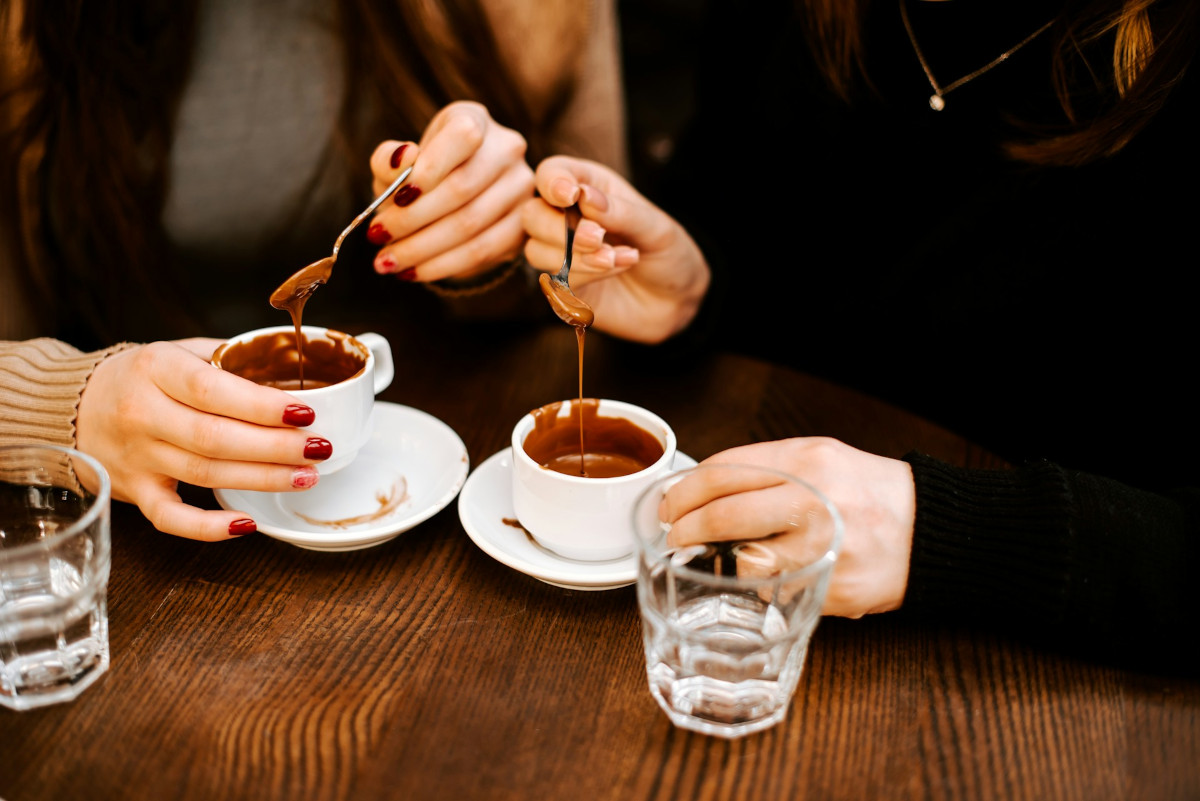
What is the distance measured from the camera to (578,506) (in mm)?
937

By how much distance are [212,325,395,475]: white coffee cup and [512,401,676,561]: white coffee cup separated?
20 cm

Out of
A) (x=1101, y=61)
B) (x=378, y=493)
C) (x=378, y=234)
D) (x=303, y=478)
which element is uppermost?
(x=1101, y=61)

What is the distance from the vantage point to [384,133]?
188 centimetres

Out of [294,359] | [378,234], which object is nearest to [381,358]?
[294,359]

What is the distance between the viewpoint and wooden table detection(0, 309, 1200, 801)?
75 cm

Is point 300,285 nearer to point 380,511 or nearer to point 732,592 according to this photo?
point 380,511

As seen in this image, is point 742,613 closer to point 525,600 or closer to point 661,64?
point 525,600

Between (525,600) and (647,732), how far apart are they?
228 mm

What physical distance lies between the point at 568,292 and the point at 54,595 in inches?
26.1

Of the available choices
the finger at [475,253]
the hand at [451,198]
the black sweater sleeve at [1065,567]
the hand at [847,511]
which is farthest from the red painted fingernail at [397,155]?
the black sweater sleeve at [1065,567]

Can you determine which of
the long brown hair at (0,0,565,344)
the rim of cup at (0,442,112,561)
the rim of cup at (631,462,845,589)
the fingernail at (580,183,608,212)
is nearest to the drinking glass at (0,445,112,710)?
the rim of cup at (0,442,112,561)

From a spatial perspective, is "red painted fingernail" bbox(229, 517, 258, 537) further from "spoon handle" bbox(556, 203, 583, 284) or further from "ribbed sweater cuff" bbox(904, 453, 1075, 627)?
"ribbed sweater cuff" bbox(904, 453, 1075, 627)

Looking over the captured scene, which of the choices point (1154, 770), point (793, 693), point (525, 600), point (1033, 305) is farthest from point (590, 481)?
point (1033, 305)

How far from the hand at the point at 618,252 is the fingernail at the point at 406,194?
161mm
